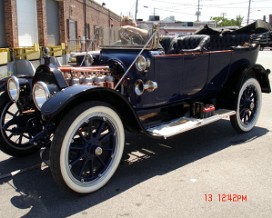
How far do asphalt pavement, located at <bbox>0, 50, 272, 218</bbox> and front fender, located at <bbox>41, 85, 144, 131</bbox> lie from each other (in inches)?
23.8

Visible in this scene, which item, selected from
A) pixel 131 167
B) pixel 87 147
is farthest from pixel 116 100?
pixel 131 167

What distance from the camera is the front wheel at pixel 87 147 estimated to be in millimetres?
2889

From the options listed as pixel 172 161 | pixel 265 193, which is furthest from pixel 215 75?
pixel 265 193

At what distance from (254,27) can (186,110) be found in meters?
2.06

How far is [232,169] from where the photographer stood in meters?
3.77

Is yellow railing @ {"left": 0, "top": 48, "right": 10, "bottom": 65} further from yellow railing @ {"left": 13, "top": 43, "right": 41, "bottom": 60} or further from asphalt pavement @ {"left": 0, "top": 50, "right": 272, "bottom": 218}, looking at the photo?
asphalt pavement @ {"left": 0, "top": 50, "right": 272, "bottom": 218}

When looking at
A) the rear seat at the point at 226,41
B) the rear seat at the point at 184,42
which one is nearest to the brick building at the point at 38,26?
the rear seat at the point at 184,42

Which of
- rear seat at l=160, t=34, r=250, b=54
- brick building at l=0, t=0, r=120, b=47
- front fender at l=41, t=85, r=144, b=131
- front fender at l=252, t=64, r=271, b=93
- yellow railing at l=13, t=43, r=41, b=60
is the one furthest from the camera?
brick building at l=0, t=0, r=120, b=47

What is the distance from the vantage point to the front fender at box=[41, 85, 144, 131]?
2.86m

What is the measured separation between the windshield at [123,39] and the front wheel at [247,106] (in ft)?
5.77

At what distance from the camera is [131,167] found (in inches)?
150

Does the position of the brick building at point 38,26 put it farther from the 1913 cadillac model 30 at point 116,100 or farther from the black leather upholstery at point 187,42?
the 1913 cadillac model 30 at point 116,100

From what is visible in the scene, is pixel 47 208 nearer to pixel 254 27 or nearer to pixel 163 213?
pixel 163 213
